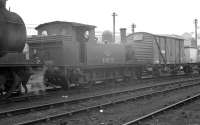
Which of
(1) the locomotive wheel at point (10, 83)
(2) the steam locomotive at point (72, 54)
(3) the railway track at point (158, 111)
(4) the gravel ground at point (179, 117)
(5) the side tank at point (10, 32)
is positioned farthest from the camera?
(1) the locomotive wheel at point (10, 83)

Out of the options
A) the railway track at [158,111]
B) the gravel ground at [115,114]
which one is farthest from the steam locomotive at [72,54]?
the railway track at [158,111]

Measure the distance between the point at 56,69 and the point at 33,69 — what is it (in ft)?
5.71

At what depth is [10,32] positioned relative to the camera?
1016 centimetres

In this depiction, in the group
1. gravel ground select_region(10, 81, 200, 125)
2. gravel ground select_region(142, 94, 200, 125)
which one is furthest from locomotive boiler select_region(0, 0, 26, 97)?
gravel ground select_region(142, 94, 200, 125)

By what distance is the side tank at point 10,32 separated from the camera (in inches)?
387

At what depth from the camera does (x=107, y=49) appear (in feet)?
57.0

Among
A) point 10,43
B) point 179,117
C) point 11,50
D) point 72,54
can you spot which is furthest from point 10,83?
point 179,117

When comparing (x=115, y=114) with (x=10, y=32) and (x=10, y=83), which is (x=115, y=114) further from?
(x=10, y=32)

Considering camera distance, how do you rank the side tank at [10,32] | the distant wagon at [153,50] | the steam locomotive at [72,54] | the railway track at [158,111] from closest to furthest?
the railway track at [158,111] < the side tank at [10,32] < the steam locomotive at [72,54] < the distant wagon at [153,50]

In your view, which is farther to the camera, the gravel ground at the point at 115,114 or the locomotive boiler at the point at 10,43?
the locomotive boiler at the point at 10,43

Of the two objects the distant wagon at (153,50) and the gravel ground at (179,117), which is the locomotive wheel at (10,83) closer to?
the gravel ground at (179,117)

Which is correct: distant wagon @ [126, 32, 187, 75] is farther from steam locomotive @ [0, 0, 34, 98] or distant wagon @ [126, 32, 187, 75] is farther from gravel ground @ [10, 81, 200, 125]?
steam locomotive @ [0, 0, 34, 98]

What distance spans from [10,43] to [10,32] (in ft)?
1.23

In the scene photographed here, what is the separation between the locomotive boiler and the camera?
9.88m
